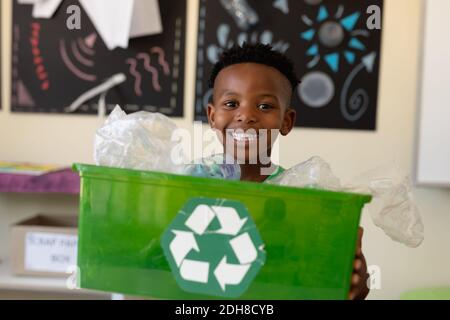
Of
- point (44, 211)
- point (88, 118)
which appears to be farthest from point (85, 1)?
point (44, 211)

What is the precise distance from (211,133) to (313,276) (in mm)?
378

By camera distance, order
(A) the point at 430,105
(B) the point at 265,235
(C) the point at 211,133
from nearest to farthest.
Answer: (B) the point at 265,235 < (C) the point at 211,133 < (A) the point at 430,105

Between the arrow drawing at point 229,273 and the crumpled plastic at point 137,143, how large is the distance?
0.15 metres

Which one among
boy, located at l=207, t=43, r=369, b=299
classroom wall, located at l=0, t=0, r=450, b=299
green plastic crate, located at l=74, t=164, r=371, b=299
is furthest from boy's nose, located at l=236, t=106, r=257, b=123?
classroom wall, located at l=0, t=0, r=450, b=299

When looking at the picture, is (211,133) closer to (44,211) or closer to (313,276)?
(313,276)

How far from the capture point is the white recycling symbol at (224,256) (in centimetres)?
54

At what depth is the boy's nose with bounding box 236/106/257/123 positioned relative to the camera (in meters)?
0.73

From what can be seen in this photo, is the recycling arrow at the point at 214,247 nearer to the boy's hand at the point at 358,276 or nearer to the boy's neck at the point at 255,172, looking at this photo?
the boy's hand at the point at 358,276

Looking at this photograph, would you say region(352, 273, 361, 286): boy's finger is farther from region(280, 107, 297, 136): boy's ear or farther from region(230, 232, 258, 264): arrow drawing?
region(280, 107, 297, 136): boy's ear

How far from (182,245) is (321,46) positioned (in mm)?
1144

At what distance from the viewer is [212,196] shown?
540 millimetres

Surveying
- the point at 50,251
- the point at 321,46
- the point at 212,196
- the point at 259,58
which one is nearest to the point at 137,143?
the point at 212,196

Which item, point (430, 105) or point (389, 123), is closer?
point (430, 105)
